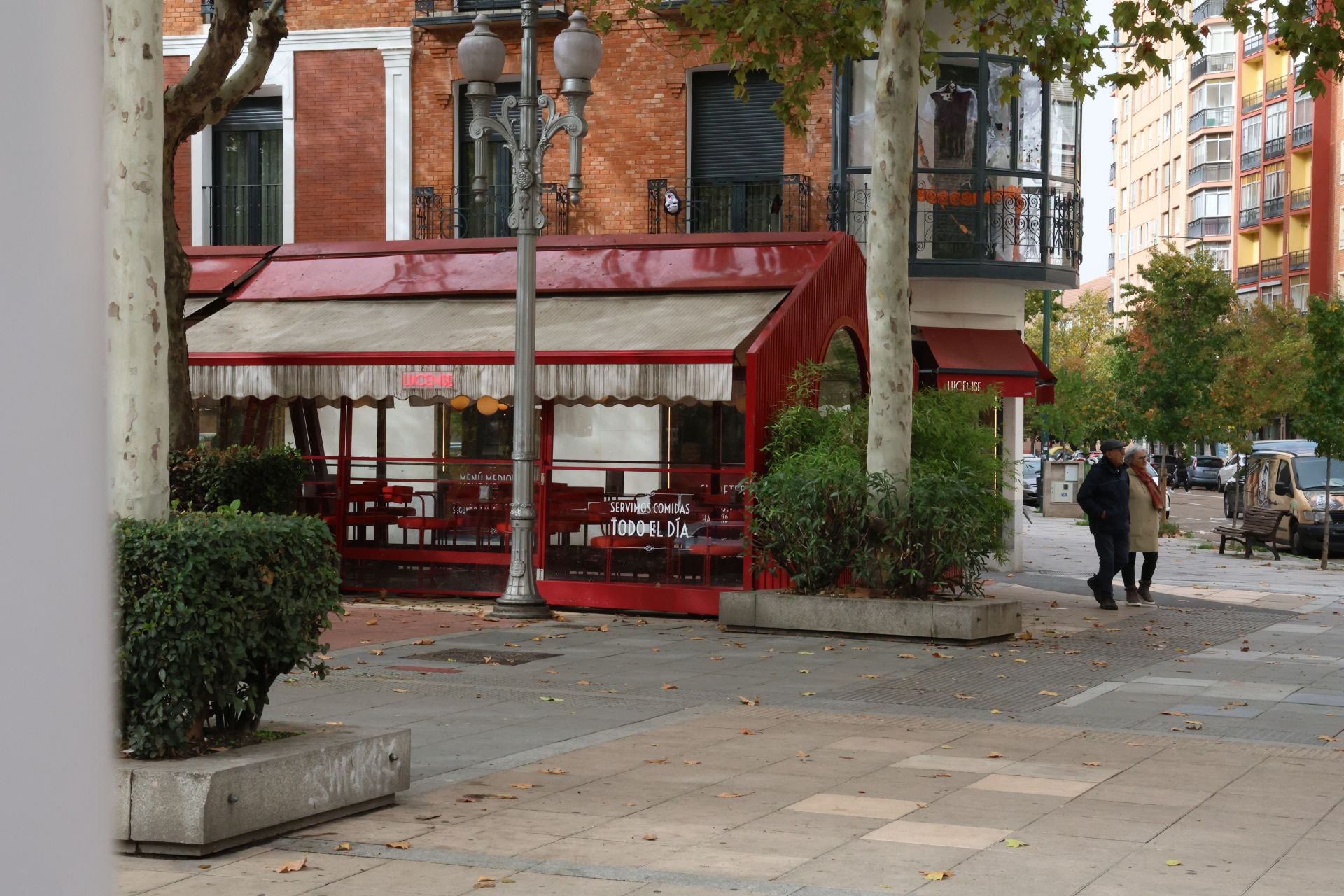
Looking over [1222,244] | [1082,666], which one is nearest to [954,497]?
[1082,666]

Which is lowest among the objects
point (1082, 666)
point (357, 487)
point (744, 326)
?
point (1082, 666)

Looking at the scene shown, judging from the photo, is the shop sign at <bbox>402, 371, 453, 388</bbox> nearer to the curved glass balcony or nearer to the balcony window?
the balcony window

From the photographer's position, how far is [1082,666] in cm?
1256

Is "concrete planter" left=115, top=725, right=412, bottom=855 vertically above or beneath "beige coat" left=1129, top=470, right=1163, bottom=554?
beneath

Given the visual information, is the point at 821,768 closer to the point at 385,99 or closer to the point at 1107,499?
the point at 1107,499

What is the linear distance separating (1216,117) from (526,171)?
3267 inches

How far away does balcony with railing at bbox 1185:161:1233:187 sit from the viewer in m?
89.7

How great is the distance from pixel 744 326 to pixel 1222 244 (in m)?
79.7

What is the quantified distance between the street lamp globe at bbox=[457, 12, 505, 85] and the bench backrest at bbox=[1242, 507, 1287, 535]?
16.8m

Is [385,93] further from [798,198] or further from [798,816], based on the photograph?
[798,816]

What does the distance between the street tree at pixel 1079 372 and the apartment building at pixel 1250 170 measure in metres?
3.76

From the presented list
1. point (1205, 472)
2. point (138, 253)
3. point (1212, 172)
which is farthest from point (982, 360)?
point (1212, 172)

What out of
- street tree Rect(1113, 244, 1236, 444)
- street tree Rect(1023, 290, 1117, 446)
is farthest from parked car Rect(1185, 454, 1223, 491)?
street tree Rect(1113, 244, 1236, 444)

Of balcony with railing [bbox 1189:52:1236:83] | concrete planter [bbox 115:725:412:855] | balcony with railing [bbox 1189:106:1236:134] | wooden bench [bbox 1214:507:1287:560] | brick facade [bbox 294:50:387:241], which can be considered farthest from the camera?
balcony with railing [bbox 1189:52:1236:83]
